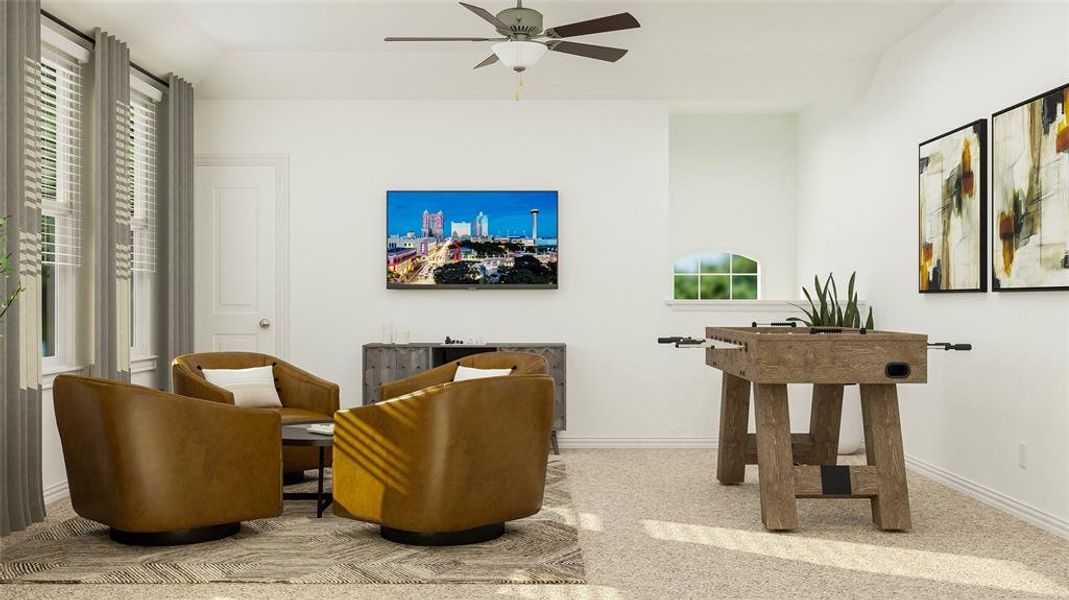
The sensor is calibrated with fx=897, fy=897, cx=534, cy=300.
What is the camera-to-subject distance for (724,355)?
4883 mm

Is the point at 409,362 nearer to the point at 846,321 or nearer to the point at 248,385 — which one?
the point at 248,385

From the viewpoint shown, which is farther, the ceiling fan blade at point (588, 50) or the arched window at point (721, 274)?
the arched window at point (721, 274)

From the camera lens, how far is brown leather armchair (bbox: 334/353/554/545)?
12.5 ft

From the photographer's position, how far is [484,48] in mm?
6434

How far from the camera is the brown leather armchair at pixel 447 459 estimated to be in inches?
151

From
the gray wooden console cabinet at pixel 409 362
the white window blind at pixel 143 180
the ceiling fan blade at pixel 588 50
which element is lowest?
the gray wooden console cabinet at pixel 409 362

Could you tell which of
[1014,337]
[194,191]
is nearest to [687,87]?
[1014,337]

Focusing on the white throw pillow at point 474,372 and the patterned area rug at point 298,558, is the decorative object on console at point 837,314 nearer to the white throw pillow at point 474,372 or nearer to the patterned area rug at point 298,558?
the white throw pillow at point 474,372

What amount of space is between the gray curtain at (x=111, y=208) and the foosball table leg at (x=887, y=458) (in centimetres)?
425

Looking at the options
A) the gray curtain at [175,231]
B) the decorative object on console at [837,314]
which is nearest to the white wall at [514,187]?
the gray curtain at [175,231]

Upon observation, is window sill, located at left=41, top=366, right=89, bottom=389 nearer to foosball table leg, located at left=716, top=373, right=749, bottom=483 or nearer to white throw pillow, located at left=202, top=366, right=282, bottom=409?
white throw pillow, located at left=202, top=366, right=282, bottom=409

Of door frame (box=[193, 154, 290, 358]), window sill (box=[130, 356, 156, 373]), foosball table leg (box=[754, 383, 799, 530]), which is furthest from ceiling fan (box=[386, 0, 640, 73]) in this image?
window sill (box=[130, 356, 156, 373])

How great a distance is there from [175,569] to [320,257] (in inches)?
143

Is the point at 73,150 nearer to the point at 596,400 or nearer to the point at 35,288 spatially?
the point at 35,288
